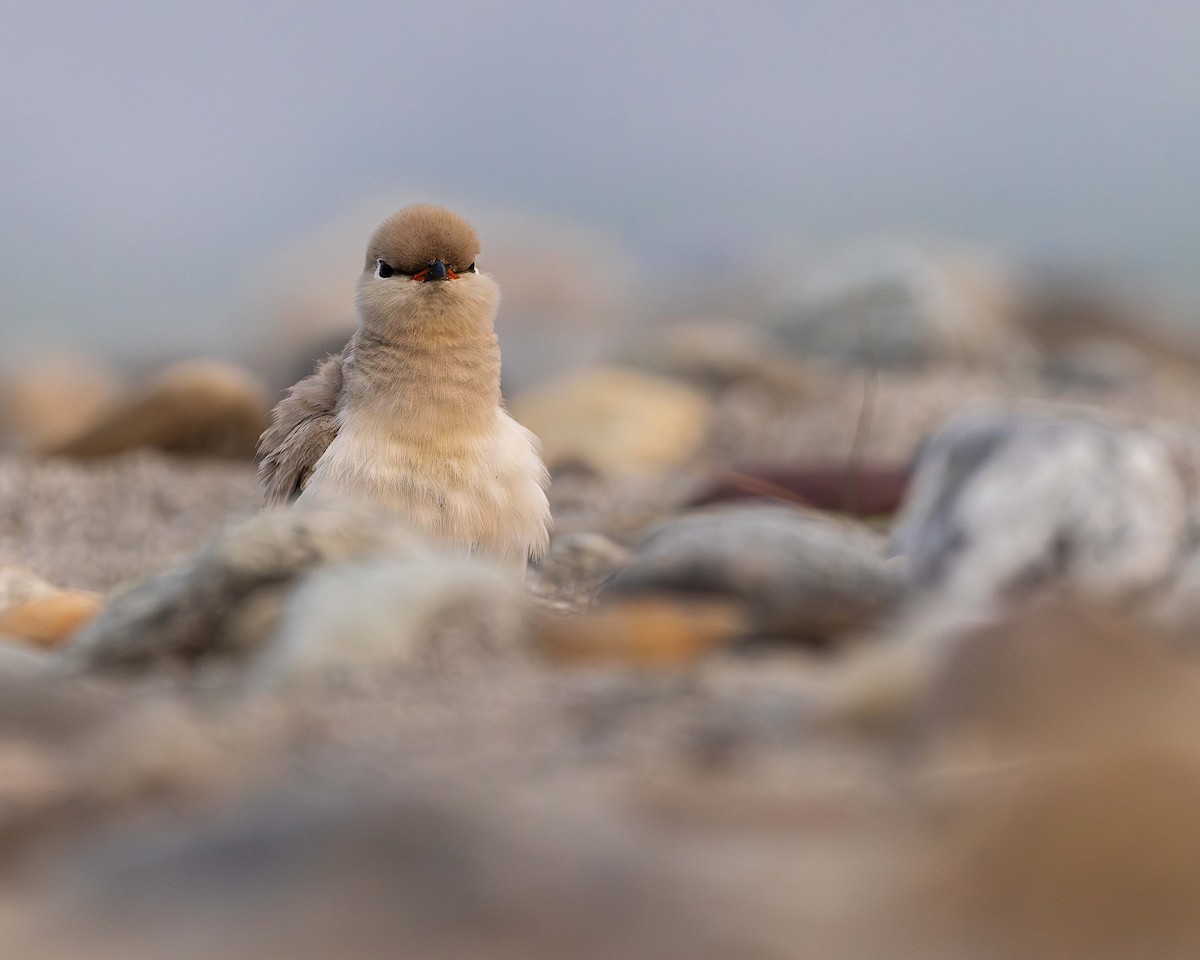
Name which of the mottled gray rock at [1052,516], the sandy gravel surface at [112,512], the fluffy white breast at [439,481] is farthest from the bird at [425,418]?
the sandy gravel surface at [112,512]

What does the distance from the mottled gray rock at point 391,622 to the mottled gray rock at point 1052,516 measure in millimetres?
932

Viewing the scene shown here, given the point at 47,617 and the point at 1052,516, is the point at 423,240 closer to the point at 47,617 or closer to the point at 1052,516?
the point at 47,617

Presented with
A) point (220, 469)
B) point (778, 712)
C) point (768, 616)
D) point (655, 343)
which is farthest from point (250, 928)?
point (655, 343)

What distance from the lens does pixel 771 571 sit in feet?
8.30

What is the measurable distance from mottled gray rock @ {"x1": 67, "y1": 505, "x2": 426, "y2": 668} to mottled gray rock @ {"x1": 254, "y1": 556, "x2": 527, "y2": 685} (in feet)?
0.51

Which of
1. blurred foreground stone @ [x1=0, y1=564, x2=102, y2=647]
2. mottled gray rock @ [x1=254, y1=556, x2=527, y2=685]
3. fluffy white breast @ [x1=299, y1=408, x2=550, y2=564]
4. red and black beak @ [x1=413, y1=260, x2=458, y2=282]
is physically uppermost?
red and black beak @ [x1=413, y1=260, x2=458, y2=282]

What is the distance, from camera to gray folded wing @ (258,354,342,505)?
3.63 metres

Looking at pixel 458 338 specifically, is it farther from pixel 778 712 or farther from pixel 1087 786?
pixel 1087 786

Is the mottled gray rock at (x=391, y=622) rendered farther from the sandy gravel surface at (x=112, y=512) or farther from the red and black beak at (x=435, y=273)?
the sandy gravel surface at (x=112, y=512)

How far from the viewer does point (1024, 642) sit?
5.92 ft

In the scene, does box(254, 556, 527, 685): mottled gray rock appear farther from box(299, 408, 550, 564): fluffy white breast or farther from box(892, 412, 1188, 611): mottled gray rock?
box(299, 408, 550, 564): fluffy white breast

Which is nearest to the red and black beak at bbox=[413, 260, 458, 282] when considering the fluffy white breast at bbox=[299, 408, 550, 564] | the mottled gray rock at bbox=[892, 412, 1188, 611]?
the fluffy white breast at bbox=[299, 408, 550, 564]

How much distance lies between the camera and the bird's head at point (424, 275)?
11.7 feet

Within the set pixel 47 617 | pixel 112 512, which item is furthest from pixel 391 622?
pixel 112 512
